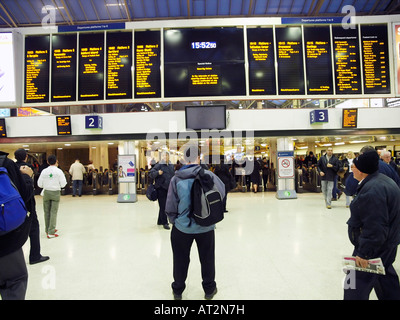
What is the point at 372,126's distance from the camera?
8.48 metres

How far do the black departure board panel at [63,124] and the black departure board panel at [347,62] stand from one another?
915 cm

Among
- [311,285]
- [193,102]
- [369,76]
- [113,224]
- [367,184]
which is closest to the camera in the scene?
[367,184]

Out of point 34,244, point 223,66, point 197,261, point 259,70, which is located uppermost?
point 223,66

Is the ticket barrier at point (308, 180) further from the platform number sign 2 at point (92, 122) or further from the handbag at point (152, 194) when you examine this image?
the platform number sign 2 at point (92, 122)

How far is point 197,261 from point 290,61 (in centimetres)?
727

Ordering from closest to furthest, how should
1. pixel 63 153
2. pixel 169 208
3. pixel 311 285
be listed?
pixel 169 208 < pixel 311 285 < pixel 63 153

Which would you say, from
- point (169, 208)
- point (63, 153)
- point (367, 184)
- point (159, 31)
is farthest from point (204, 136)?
point (63, 153)

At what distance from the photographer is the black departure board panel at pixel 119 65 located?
8.10m

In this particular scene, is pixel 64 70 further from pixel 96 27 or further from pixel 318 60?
pixel 318 60

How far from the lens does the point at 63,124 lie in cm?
849

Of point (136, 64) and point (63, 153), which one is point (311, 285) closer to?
point (136, 64)

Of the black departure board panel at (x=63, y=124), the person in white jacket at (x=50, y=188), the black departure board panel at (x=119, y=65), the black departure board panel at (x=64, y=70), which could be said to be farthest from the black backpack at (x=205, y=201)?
the black departure board panel at (x=63, y=124)

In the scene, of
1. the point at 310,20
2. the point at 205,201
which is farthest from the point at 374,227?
the point at 310,20

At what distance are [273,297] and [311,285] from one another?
51cm
